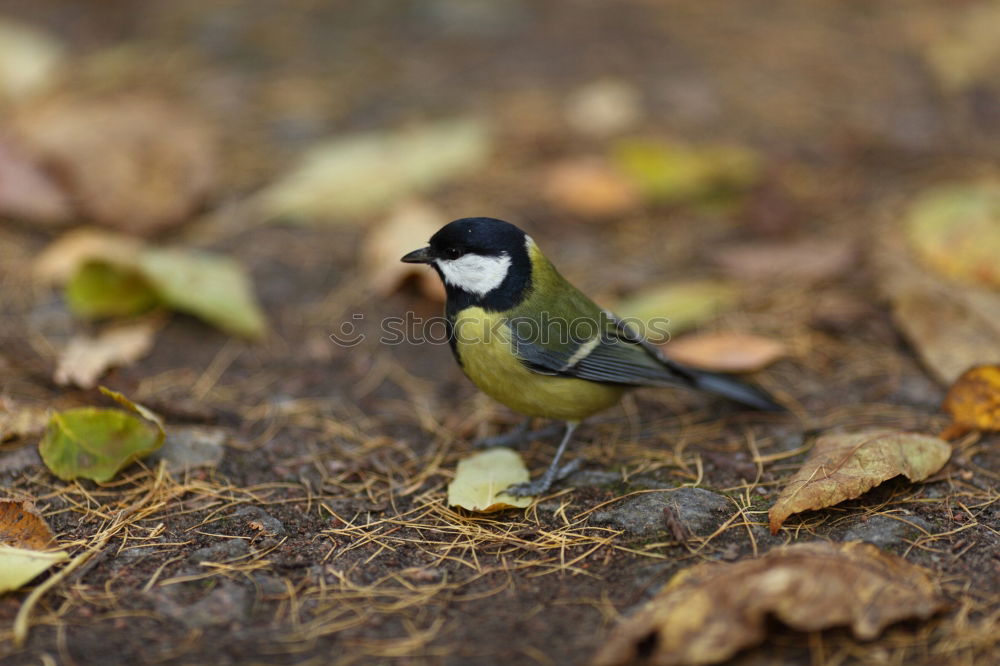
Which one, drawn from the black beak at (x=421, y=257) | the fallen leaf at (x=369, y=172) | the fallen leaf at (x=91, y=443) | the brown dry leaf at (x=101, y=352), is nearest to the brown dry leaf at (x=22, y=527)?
the fallen leaf at (x=91, y=443)

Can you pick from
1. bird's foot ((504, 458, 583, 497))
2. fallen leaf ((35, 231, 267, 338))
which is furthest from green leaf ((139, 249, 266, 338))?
bird's foot ((504, 458, 583, 497))

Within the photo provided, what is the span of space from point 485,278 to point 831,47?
15.3ft

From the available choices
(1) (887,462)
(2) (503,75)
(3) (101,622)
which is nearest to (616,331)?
(1) (887,462)

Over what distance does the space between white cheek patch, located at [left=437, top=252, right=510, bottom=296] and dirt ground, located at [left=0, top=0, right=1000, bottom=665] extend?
0.61 meters

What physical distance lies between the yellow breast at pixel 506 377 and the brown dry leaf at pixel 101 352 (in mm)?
1335

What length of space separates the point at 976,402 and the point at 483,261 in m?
1.75

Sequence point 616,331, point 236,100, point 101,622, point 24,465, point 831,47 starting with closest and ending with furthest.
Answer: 1. point 101,622
2. point 24,465
3. point 616,331
4. point 236,100
5. point 831,47

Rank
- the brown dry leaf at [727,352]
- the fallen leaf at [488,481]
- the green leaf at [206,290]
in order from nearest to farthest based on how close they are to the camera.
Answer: the fallen leaf at [488,481] → the brown dry leaf at [727,352] → the green leaf at [206,290]

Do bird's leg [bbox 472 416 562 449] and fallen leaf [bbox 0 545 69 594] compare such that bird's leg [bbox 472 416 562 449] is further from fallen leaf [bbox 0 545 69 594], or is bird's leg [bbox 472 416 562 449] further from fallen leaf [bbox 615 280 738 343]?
fallen leaf [bbox 0 545 69 594]

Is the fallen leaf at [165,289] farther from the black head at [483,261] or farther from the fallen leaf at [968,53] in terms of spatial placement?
the fallen leaf at [968,53]

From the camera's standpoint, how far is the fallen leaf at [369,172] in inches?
189

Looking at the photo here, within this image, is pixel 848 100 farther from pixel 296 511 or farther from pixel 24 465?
pixel 24 465

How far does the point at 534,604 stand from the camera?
231cm

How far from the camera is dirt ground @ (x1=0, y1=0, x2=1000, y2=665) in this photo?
226 centimetres
